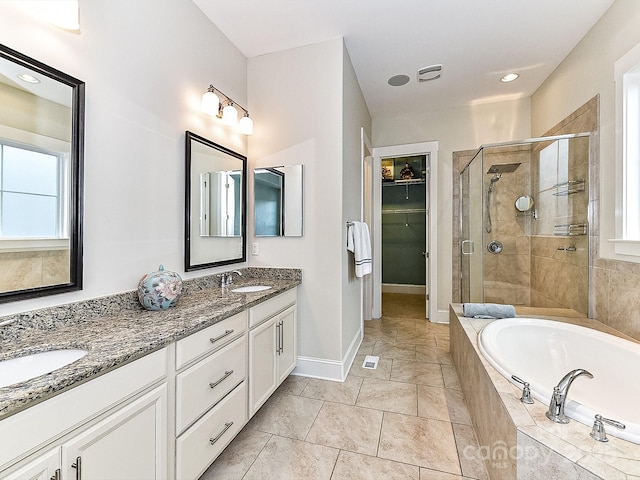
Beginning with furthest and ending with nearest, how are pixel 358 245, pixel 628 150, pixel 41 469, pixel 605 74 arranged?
pixel 358 245 → pixel 605 74 → pixel 628 150 → pixel 41 469

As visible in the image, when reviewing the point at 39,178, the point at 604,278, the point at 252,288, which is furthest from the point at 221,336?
the point at 604,278

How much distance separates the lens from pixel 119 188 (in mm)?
1504

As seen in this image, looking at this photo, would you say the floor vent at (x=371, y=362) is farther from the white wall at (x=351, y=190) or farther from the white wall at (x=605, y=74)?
the white wall at (x=605, y=74)

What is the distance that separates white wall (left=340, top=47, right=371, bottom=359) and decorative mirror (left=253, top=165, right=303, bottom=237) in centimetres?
40

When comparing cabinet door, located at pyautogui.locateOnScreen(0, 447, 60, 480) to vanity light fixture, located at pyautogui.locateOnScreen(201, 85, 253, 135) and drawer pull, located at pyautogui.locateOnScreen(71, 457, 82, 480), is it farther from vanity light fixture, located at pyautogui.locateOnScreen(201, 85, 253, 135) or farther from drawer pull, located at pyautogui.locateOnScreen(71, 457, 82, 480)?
vanity light fixture, located at pyautogui.locateOnScreen(201, 85, 253, 135)

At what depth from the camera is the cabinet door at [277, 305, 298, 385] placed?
2154 millimetres

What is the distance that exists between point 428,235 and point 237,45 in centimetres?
301

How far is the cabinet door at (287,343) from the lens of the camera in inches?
84.8

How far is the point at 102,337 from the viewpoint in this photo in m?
1.12

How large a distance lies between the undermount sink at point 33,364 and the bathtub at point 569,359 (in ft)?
5.96

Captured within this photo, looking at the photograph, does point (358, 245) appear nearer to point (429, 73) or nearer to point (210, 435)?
point (210, 435)

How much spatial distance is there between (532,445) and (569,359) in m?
1.33

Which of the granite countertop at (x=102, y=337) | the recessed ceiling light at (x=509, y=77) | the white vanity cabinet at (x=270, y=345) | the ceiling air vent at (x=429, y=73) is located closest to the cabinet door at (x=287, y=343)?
the white vanity cabinet at (x=270, y=345)

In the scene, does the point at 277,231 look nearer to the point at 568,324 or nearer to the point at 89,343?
the point at 89,343
